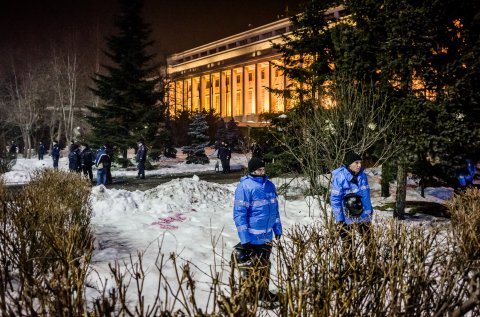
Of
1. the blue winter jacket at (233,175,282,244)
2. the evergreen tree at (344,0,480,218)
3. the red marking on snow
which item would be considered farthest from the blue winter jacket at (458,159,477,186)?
the blue winter jacket at (233,175,282,244)

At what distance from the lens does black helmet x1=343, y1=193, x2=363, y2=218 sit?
5.22 metres

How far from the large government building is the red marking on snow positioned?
50734 mm

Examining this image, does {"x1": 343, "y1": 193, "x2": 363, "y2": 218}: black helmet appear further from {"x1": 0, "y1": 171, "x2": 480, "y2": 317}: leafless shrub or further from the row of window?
the row of window

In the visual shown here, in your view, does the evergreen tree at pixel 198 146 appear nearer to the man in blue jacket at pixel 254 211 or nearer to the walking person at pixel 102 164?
the walking person at pixel 102 164

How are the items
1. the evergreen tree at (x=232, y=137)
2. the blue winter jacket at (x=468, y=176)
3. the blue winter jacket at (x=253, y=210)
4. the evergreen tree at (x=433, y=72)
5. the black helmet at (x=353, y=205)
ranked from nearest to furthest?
the blue winter jacket at (x=253, y=210)
the black helmet at (x=353, y=205)
the evergreen tree at (x=433, y=72)
the blue winter jacket at (x=468, y=176)
the evergreen tree at (x=232, y=137)

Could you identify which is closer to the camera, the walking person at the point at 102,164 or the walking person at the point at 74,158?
the walking person at the point at 102,164

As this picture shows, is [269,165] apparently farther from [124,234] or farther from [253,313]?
[253,313]

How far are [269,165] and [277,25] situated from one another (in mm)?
62169

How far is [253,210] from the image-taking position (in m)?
4.44

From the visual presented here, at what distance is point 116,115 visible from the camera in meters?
25.7

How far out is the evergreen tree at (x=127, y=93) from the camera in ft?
82.9

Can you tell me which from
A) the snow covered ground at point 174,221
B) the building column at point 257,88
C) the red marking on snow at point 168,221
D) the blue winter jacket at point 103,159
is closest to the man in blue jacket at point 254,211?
the snow covered ground at point 174,221

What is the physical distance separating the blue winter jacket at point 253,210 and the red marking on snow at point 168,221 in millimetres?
4490

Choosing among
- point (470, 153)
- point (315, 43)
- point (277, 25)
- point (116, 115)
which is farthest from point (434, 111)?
point (277, 25)
